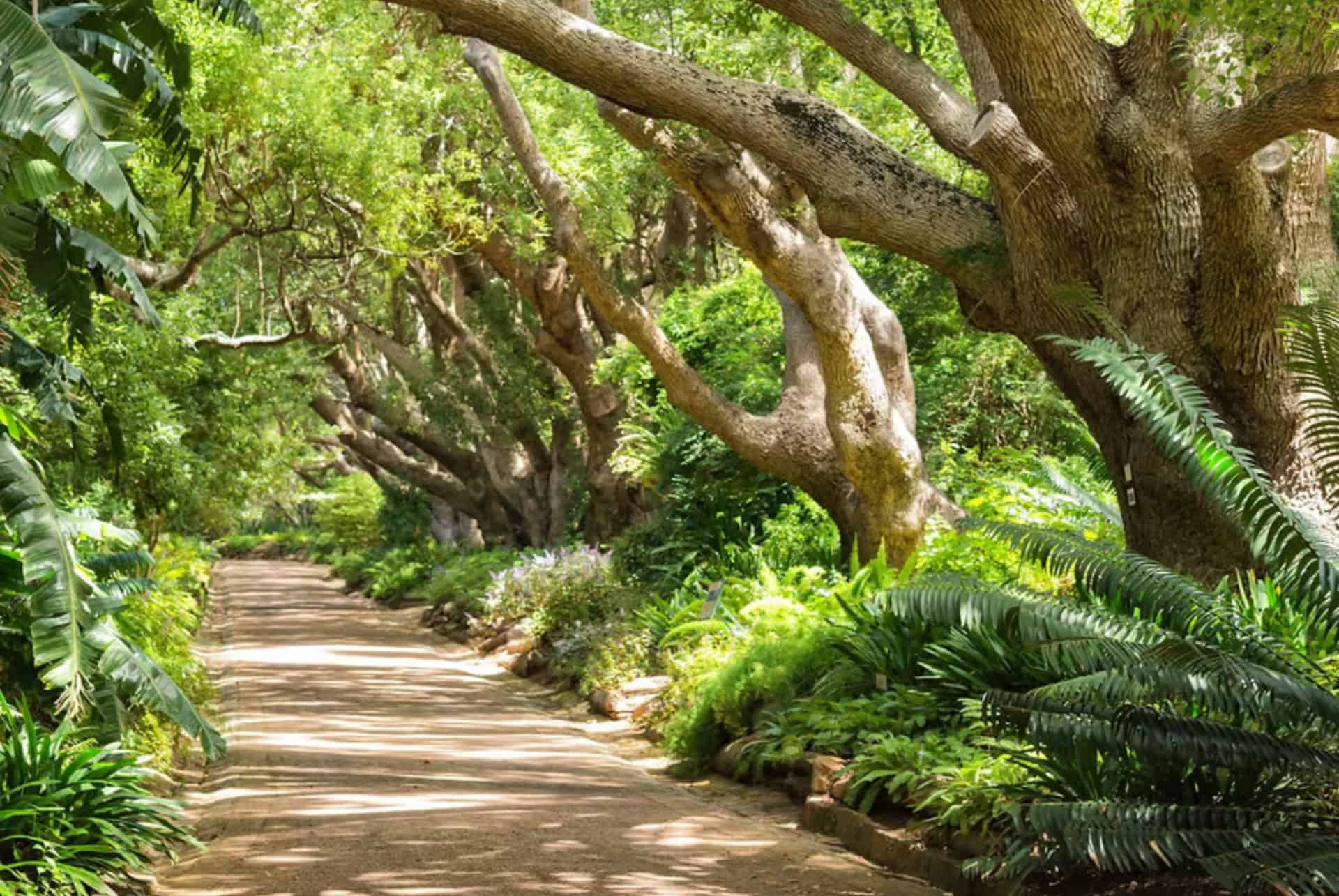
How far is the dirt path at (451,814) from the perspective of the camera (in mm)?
7672

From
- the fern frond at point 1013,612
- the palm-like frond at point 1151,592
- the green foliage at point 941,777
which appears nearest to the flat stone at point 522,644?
the green foliage at point 941,777

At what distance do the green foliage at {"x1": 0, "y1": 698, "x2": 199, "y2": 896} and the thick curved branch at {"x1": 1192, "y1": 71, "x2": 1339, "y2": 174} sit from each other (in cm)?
674

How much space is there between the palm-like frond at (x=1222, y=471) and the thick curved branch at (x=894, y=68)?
4954 millimetres

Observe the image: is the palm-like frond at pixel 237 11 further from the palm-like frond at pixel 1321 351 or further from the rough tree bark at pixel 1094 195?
the palm-like frond at pixel 1321 351

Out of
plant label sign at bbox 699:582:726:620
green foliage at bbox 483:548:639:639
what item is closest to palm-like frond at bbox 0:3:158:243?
plant label sign at bbox 699:582:726:620

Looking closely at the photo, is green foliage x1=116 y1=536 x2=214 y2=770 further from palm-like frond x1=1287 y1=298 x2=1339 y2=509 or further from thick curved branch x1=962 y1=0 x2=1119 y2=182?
→ palm-like frond x1=1287 y1=298 x2=1339 y2=509

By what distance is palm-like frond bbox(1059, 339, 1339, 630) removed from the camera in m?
6.77

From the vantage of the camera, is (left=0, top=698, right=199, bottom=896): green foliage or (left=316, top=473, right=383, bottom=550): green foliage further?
(left=316, top=473, right=383, bottom=550): green foliage

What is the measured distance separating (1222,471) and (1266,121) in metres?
2.53

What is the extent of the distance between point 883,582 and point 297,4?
11261mm

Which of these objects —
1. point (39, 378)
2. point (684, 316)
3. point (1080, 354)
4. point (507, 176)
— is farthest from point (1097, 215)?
point (507, 176)

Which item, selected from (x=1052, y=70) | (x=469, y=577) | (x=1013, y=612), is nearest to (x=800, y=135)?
(x=1052, y=70)

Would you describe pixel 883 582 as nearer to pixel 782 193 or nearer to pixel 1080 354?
pixel 782 193

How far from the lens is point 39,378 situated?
1026 cm
